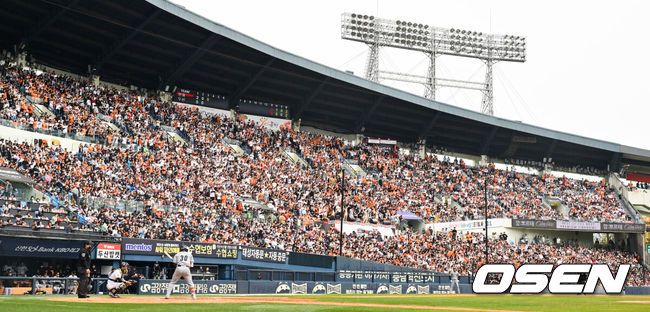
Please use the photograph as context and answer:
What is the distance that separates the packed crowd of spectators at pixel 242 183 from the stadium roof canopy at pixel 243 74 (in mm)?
2724

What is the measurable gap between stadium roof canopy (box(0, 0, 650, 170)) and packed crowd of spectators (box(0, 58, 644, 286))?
2724 millimetres

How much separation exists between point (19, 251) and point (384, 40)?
46165 mm

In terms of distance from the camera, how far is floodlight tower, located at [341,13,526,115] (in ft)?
216

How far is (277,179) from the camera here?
156ft

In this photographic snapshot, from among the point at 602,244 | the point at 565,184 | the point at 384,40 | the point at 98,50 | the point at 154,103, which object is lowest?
the point at 602,244

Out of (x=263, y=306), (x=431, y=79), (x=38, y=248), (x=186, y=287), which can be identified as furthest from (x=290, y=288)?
(x=431, y=79)

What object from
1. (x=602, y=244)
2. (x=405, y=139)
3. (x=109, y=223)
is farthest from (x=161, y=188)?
(x=602, y=244)

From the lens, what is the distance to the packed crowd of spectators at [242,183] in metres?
35.3

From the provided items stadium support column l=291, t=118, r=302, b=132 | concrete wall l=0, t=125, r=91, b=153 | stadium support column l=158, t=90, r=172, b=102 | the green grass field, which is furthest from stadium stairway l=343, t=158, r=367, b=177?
the green grass field

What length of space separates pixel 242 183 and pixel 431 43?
106ft

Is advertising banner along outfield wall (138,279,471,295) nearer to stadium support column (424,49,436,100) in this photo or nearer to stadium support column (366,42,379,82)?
stadium support column (366,42,379,82)

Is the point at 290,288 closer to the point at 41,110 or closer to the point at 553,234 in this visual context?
the point at 41,110

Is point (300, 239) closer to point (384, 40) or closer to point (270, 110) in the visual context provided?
point (270, 110)

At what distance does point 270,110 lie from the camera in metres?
57.1
